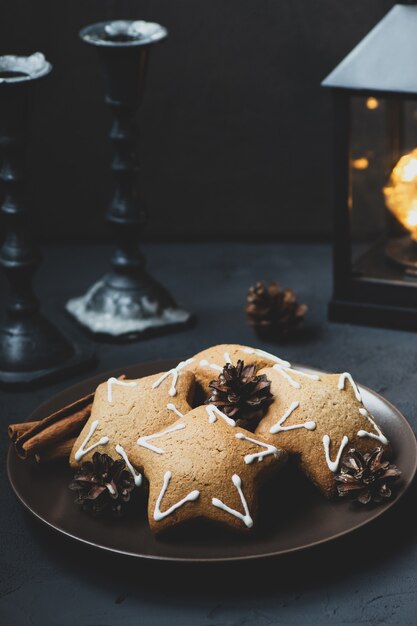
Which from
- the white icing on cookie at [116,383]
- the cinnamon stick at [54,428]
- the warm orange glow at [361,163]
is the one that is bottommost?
the cinnamon stick at [54,428]

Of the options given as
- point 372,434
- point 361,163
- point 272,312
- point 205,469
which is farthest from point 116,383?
point 361,163

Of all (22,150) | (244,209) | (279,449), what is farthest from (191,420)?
→ (244,209)

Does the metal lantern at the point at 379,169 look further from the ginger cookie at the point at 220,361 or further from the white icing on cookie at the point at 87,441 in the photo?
the white icing on cookie at the point at 87,441

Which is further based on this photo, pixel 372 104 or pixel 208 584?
pixel 372 104

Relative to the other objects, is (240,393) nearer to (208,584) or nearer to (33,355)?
(208,584)

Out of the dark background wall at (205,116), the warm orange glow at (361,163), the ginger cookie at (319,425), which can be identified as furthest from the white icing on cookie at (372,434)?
the dark background wall at (205,116)
